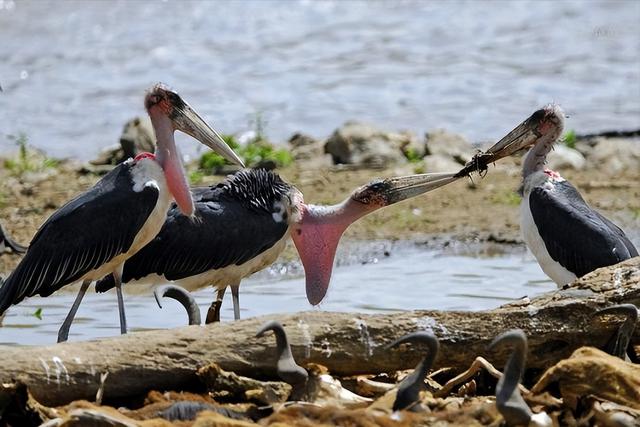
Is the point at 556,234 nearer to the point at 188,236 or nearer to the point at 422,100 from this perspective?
the point at 188,236

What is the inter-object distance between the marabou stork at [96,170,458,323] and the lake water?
6.37 metres

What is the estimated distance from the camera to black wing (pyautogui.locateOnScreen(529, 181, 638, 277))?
858 cm

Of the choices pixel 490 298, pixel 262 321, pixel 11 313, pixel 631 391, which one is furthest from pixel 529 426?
pixel 11 313

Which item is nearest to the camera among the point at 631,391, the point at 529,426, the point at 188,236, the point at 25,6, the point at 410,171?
the point at 529,426

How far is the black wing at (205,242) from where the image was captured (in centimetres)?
871

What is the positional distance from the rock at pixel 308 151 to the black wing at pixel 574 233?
488 centimetres

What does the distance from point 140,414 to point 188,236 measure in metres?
3.27

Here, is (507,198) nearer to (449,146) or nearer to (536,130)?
(449,146)

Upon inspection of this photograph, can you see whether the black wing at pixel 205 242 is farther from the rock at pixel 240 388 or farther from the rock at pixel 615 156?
the rock at pixel 615 156

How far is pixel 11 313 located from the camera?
964 cm

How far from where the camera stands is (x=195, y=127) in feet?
27.6

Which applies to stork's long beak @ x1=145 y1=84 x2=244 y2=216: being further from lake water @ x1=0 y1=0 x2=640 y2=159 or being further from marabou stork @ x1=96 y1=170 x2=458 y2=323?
lake water @ x1=0 y1=0 x2=640 y2=159

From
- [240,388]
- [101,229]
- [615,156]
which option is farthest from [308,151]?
[240,388]

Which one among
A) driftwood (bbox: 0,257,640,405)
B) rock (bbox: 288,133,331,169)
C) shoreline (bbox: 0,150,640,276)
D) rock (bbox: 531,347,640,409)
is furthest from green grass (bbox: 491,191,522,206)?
rock (bbox: 531,347,640,409)
